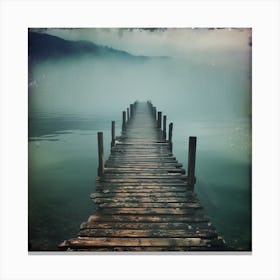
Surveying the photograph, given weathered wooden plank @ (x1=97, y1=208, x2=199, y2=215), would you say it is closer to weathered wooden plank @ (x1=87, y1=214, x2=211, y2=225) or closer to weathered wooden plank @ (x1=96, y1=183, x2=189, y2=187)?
weathered wooden plank @ (x1=87, y1=214, x2=211, y2=225)

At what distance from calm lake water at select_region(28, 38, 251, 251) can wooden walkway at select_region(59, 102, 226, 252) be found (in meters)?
0.40

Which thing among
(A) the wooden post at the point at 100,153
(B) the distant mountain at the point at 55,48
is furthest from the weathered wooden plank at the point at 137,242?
(B) the distant mountain at the point at 55,48

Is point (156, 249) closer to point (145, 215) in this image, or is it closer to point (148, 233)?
point (148, 233)

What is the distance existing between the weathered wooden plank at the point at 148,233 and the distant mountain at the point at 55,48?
5.87 ft

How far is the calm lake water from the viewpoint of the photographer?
3521 mm

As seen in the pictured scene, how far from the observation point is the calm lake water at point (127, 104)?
3521 mm

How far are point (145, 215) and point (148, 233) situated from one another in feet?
0.73

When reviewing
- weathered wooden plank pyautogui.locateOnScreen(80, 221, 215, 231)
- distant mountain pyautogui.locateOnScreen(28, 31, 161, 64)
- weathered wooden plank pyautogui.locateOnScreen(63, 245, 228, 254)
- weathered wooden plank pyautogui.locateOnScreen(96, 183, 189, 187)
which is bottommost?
weathered wooden plank pyautogui.locateOnScreen(63, 245, 228, 254)

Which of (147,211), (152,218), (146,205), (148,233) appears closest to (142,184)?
(146,205)

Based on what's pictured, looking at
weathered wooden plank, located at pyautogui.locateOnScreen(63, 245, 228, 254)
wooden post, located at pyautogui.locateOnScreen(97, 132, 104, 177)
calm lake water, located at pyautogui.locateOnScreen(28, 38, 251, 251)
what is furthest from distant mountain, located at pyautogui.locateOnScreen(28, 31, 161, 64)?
weathered wooden plank, located at pyautogui.locateOnScreen(63, 245, 228, 254)

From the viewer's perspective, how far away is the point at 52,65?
3625mm

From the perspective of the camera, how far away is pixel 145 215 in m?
3.38

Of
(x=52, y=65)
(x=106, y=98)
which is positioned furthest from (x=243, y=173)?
(x=52, y=65)
